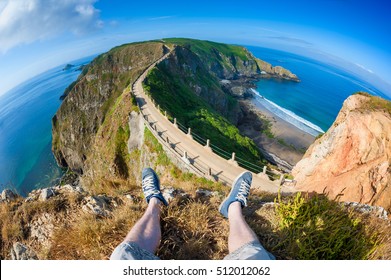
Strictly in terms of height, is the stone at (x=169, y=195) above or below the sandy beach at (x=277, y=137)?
above

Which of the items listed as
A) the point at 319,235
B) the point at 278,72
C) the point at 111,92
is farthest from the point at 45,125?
the point at 278,72

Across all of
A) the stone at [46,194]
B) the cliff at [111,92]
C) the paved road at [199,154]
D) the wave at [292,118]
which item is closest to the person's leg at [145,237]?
the stone at [46,194]

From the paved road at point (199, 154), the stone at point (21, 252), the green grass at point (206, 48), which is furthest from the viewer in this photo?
the green grass at point (206, 48)

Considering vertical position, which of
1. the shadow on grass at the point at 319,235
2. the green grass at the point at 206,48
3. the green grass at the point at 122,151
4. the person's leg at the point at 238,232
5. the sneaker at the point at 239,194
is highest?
the green grass at the point at 206,48

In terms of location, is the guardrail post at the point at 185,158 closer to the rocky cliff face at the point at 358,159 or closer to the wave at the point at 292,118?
the rocky cliff face at the point at 358,159

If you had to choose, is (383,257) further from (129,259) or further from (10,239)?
(10,239)

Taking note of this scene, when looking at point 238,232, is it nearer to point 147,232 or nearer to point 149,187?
point 147,232
